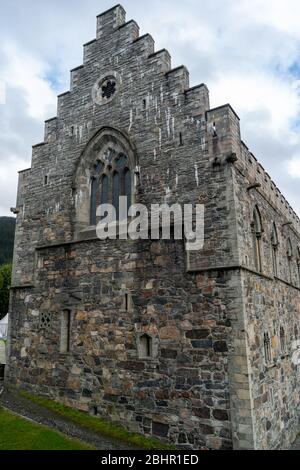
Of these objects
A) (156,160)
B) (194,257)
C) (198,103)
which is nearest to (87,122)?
(156,160)

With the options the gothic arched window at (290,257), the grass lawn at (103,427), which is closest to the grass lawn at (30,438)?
the grass lawn at (103,427)

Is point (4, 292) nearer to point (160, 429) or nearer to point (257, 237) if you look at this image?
point (160, 429)

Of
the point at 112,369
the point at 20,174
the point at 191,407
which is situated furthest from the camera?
the point at 20,174

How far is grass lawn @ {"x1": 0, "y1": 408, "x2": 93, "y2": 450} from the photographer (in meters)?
7.33

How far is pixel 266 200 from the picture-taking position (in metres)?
11.7

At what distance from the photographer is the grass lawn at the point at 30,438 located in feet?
24.0

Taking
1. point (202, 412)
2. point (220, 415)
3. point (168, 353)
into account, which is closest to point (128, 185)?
point (168, 353)

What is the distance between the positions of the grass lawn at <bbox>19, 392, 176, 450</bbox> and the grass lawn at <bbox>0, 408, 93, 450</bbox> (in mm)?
1162

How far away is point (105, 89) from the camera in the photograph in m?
11.7

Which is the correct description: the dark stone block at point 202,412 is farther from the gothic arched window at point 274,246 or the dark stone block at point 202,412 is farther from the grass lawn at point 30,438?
the gothic arched window at point 274,246

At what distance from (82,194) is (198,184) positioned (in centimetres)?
441

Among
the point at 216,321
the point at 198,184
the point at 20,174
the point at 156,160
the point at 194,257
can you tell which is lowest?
the point at 216,321

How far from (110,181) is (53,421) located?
23.8 ft
